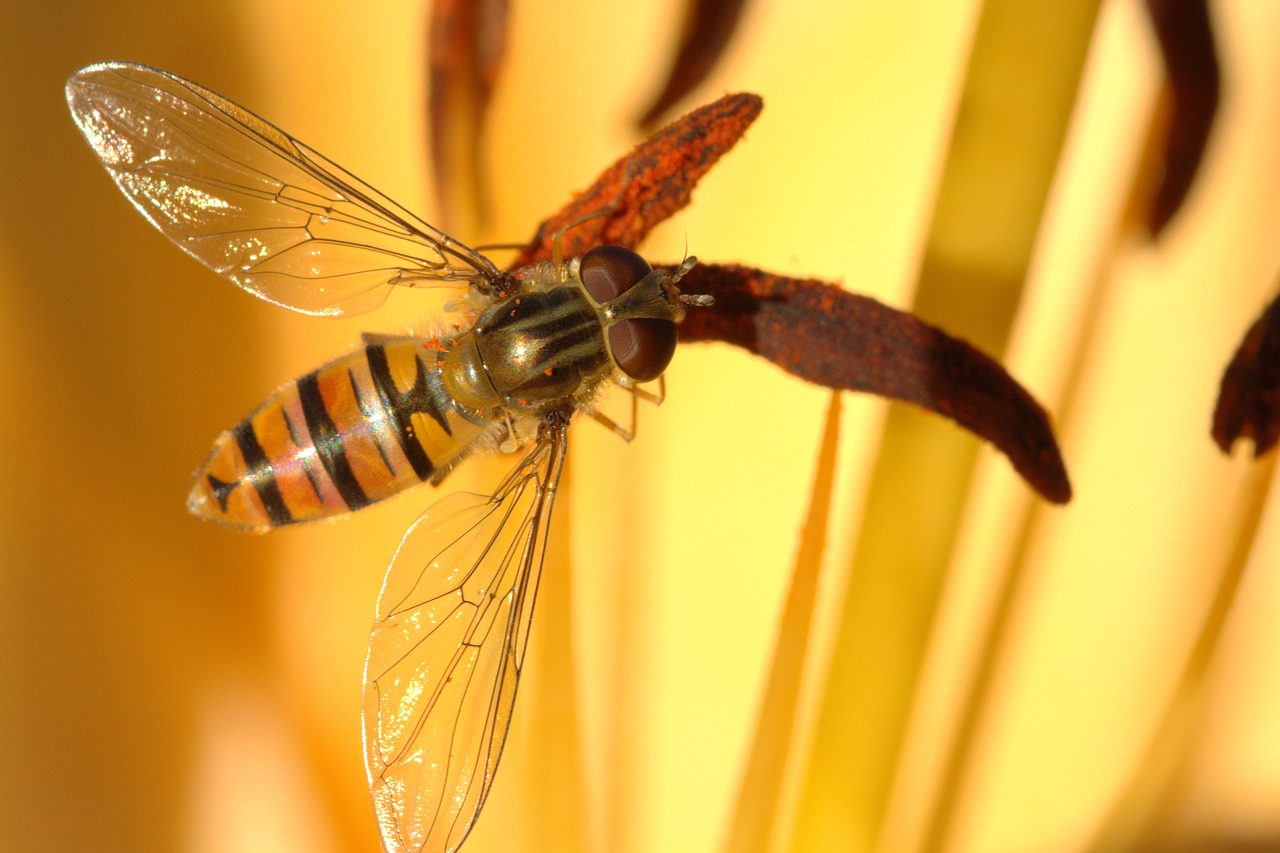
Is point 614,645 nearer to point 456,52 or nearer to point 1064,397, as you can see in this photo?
point 1064,397

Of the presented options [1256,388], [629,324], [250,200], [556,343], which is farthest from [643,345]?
[1256,388]

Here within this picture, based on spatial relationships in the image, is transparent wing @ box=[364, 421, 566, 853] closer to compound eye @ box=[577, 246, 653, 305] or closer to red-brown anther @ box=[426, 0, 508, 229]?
compound eye @ box=[577, 246, 653, 305]

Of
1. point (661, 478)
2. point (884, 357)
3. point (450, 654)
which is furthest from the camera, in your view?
point (661, 478)

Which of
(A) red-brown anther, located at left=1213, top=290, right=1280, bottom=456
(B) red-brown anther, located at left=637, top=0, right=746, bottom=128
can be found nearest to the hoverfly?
(B) red-brown anther, located at left=637, top=0, right=746, bottom=128

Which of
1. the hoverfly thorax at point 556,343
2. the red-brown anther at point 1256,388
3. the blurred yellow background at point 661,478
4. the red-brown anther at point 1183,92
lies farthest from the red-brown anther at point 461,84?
the red-brown anther at point 1256,388

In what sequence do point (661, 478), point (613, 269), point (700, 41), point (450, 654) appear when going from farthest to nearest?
point (661, 478) → point (700, 41) → point (613, 269) → point (450, 654)

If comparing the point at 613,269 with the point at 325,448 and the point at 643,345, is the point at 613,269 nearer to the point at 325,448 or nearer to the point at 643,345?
the point at 643,345

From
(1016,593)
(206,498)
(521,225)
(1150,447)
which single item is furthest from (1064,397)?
(206,498)
